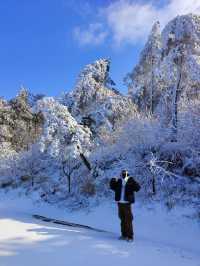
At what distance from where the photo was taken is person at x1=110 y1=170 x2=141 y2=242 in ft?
28.8

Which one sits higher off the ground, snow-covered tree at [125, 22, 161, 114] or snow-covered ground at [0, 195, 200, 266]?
snow-covered tree at [125, 22, 161, 114]

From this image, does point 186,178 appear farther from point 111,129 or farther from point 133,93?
point 133,93

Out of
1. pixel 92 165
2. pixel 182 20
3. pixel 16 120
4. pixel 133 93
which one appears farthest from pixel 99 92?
pixel 16 120

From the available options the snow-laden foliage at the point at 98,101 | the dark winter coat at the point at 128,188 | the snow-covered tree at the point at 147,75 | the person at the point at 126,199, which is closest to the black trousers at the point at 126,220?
the person at the point at 126,199

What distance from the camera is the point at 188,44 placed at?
19453mm

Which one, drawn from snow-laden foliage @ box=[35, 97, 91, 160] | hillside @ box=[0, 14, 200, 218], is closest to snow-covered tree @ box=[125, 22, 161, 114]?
hillside @ box=[0, 14, 200, 218]

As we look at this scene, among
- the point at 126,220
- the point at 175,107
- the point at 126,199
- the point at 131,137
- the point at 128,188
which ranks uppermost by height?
the point at 175,107

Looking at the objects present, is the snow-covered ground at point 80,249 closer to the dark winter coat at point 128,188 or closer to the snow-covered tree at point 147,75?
the dark winter coat at point 128,188

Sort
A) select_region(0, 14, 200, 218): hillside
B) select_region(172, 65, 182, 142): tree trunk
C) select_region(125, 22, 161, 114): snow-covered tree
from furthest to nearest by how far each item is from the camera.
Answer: select_region(125, 22, 161, 114): snow-covered tree → select_region(172, 65, 182, 142): tree trunk → select_region(0, 14, 200, 218): hillside

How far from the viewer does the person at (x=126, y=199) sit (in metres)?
8.77

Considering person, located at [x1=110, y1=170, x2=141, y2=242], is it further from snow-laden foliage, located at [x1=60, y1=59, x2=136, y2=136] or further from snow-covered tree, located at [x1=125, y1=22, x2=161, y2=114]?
snow-laden foliage, located at [x1=60, y1=59, x2=136, y2=136]

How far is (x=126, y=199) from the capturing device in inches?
347

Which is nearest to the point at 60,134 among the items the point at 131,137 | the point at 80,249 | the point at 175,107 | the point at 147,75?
the point at 131,137

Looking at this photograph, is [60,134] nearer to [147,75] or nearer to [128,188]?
[147,75]
